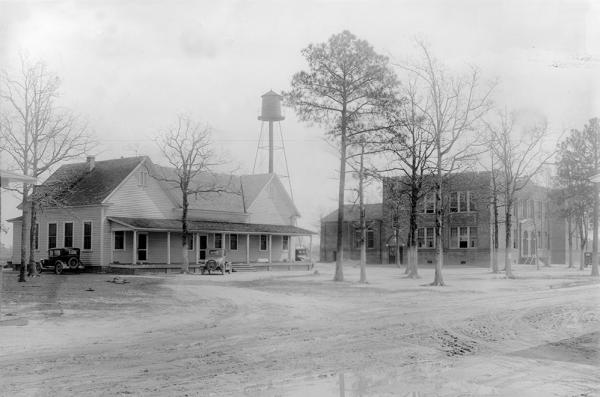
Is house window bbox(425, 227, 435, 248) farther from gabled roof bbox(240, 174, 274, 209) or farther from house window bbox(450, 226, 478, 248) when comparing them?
gabled roof bbox(240, 174, 274, 209)

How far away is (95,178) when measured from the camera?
1591 inches

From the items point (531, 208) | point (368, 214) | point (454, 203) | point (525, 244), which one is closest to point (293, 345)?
point (454, 203)

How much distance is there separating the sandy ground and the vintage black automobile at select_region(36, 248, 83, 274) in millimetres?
14005

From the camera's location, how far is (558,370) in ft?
31.8

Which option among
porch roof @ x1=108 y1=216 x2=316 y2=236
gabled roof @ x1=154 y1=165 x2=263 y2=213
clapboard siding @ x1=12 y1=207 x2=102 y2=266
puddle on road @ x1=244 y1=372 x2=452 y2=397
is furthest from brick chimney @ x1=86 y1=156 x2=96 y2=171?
puddle on road @ x1=244 y1=372 x2=452 y2=397

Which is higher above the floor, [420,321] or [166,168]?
[166,168]

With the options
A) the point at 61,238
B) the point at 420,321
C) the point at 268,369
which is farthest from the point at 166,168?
the point at 268,369

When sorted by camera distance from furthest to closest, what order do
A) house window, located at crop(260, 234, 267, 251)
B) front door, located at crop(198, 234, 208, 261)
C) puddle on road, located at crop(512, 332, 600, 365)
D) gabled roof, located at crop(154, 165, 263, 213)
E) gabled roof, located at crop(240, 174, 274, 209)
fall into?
gabled roof, located at crop(240, 174, 274, 209) → house window, located at crop(260, 234, 267, 251) → front door, located at crop(198, 234, 208, 261) → gabled roof, located at crop(154, 165, 263, 213) → puddle on road, located at crop(512, 332, 600, 365)

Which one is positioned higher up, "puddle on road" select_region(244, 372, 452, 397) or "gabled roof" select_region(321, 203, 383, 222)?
"gabled roof" select_region(321, 203, 383, 222)

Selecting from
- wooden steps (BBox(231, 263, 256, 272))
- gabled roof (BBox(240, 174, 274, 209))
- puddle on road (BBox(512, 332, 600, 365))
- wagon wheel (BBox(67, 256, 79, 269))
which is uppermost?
gabled roof (BBox(240, 174, 274, 209))

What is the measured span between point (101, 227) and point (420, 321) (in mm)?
25703

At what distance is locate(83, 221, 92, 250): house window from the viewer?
3750cm

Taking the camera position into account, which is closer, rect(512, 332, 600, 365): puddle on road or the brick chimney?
rect(512, 332, 600, 365): puddle on road

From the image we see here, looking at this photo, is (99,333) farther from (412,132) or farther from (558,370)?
(412,132)
